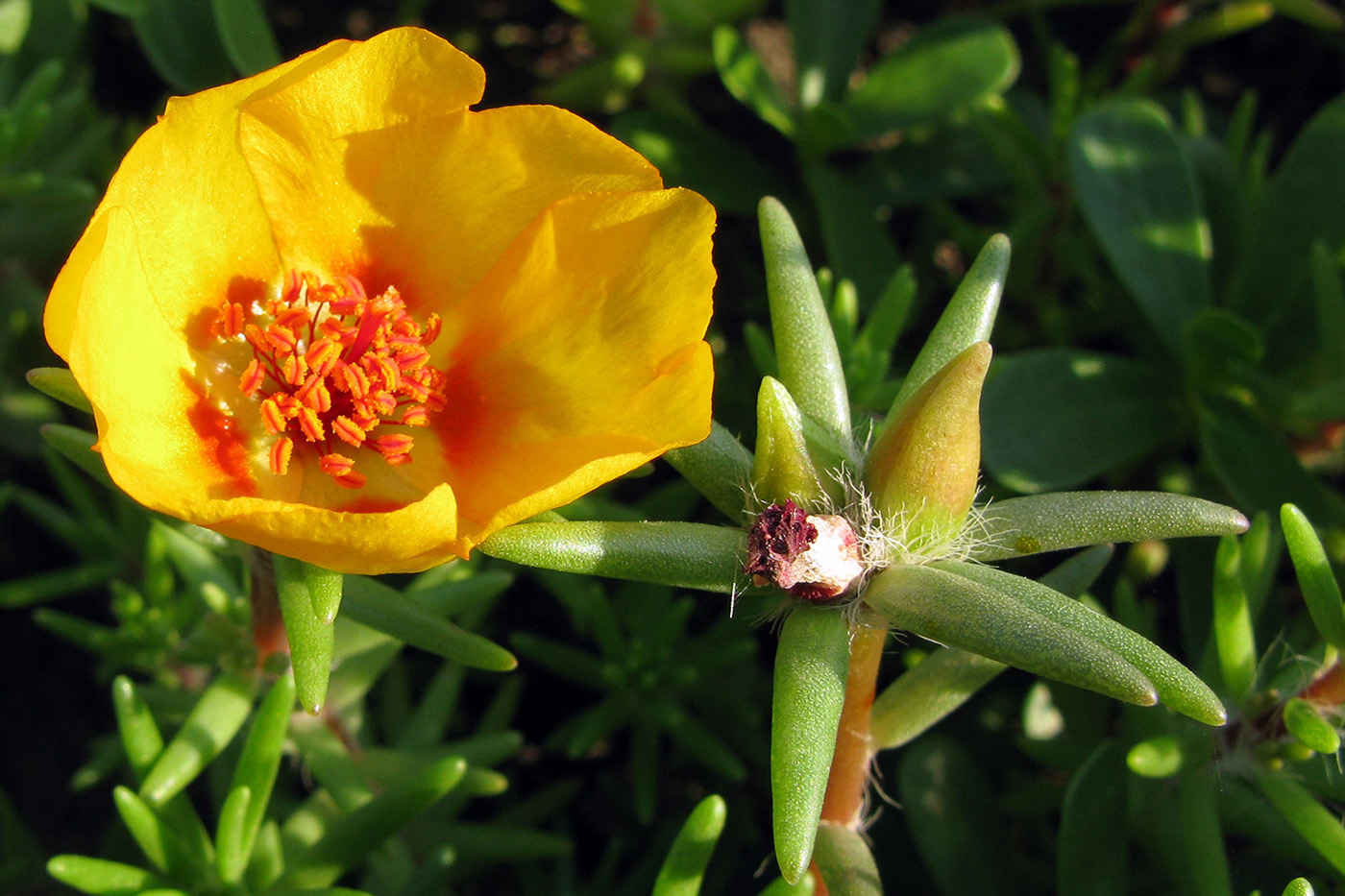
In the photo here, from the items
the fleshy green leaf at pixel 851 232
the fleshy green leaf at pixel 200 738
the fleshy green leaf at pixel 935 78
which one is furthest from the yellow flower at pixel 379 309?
the fleshy green leaf at pixel 935 78

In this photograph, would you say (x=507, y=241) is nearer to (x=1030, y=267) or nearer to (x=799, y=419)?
(x=799, y=419)

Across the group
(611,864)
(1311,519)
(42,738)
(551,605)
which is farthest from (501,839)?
(1311,519)

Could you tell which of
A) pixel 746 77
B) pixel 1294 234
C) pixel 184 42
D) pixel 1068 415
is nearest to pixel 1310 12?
pixel 1294 234

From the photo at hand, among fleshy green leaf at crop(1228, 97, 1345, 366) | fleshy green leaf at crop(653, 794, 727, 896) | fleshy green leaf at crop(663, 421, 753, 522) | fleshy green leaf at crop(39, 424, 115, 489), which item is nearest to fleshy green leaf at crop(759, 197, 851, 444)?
fleshy green leaf at crop(663, 421, 753, 522)

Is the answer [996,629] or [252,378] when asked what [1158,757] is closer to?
[996,629]

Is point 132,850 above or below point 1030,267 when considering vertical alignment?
below

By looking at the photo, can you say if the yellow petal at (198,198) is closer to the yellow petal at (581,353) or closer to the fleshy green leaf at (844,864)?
the yellow petal at (581,353)
